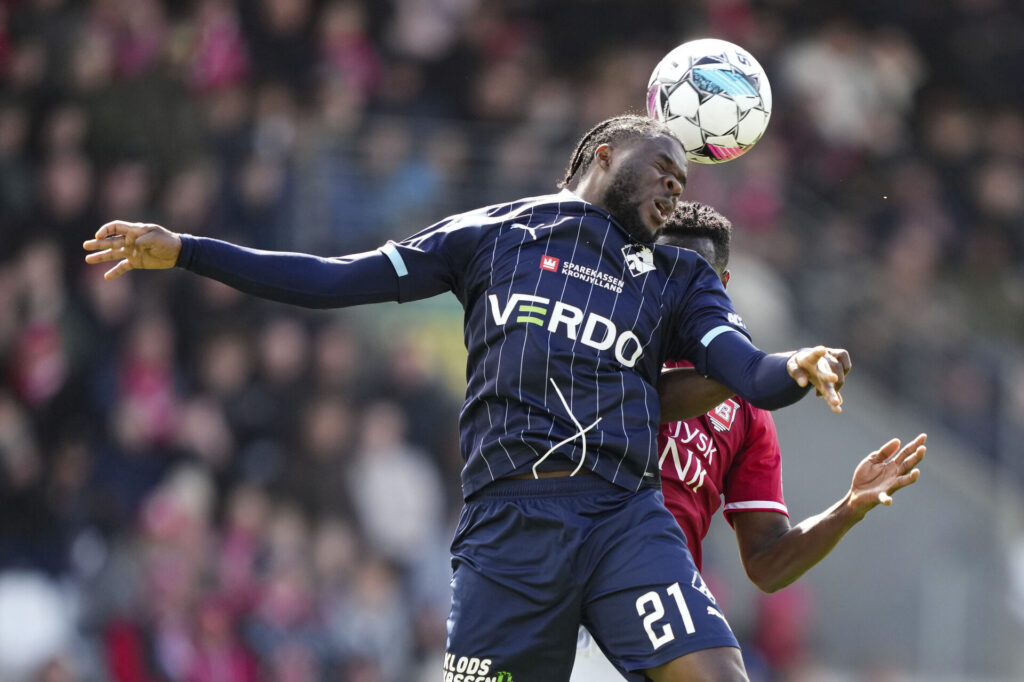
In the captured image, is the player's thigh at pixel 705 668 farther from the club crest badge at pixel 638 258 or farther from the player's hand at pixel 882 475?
the club crest badge at pixel 638 258

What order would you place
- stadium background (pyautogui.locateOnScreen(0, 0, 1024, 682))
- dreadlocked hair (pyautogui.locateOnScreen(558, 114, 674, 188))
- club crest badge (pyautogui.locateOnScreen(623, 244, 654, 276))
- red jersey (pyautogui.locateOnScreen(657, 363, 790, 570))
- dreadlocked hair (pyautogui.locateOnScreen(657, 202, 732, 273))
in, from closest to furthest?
club crest badge (pyautogui.locateOnScreen(623, 244, 654, 276)) → dreadlocked hair (pyautogui.locateOnScreen(558, 114, 674, 188)) → red jersey (pyautogui.locateOnScreen(657, 363, 790, 570)) → dreadlocked hair (pyautogui.locateOnScreen(657, 202, 732, 273)) → stadium background (pyautogui.locateOnScreen(0, 0, 1024, 682))

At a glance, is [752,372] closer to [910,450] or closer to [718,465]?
[910,450]

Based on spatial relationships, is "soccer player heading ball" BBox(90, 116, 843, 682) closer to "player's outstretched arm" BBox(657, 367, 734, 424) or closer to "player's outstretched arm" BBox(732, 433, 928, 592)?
"player's outstretched arm" BBox(657, 367, 734, 424)

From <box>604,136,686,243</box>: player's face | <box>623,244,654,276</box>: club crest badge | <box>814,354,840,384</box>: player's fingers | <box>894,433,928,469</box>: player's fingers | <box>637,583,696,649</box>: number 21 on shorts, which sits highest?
<box>604,136,686,243</box>: player's face

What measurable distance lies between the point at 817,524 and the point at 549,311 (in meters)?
1.21

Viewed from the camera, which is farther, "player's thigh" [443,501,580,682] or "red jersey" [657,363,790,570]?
"red jersey" [657,363,790,570]

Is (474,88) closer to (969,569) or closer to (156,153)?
(156,153)

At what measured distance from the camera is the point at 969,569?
11.7 meters

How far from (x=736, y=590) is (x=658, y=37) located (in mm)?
5545

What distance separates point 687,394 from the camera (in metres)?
4.61

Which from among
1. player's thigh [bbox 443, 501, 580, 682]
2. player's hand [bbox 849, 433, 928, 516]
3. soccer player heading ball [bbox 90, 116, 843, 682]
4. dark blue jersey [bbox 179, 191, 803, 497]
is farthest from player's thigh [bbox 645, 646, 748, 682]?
player's hand [bbox 849, 433, 928, 516]

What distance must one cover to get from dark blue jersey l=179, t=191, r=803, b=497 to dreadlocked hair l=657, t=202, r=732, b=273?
1.87ft

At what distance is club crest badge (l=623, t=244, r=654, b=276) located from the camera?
182 inches

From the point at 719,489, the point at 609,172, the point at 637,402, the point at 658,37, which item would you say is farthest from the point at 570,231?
the point at 658,37
